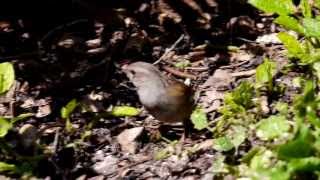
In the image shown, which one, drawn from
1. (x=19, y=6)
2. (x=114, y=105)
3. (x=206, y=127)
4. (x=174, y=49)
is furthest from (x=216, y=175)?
(x=19, y=6)

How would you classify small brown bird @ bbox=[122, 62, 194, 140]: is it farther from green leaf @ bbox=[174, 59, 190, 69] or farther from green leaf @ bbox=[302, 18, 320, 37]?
green leaf @ bbox=[302, 18, 320, 37]

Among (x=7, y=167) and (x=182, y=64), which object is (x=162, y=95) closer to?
(x=182, y=64)

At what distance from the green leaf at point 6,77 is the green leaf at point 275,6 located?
5.82 ft

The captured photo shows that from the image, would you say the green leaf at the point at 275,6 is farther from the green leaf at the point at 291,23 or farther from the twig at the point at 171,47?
the twig at the point at 171,47

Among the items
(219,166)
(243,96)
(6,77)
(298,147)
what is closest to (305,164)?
(298,147)

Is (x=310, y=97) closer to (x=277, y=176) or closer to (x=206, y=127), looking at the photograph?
(x=277, y=176)

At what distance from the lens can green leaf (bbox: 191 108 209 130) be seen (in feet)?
16.3

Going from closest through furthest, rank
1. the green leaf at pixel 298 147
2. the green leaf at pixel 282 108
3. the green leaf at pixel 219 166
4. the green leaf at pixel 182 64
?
the green leaf at pixel 298 147 < the green leaf at pixel 219 166 < the green leaf at pixel 282 108 < the green leaf at pixel 182 64

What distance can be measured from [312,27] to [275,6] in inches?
13.7

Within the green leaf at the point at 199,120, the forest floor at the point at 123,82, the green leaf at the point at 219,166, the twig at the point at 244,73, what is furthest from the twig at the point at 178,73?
the green leaf at the point at 219,166

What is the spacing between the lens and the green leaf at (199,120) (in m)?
4.96

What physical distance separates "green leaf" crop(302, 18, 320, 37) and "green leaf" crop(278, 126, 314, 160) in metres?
1.34

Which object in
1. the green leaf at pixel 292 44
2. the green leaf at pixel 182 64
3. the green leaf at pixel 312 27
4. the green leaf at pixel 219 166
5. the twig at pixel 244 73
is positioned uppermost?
the green leaf at pixel 312 27

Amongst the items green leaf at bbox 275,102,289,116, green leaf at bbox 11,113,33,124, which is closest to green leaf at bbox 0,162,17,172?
green leaf at bbox 11,113,33,124
